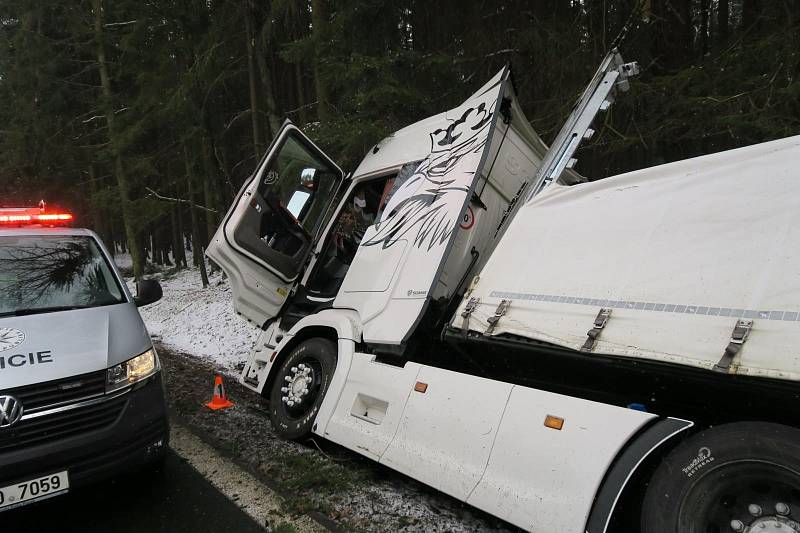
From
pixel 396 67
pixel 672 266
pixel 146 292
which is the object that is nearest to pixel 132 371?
pixel 146 292

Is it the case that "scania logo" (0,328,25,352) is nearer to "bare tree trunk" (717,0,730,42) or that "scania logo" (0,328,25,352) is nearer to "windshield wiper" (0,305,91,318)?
"windshield wiper" (0,305,91,318)

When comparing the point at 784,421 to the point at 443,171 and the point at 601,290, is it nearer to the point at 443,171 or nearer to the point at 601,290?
the point at 601,290

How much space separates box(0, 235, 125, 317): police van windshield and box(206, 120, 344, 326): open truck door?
1.25 meters

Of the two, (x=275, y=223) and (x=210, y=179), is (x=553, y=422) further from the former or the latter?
(x=210, y=179)

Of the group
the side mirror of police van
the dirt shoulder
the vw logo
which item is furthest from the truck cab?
the vw logo

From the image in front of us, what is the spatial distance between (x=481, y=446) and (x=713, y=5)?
9086 millimetres

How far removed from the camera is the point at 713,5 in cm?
829

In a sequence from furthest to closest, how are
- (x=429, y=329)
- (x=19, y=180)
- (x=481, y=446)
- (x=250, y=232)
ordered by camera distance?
(x=19, y=180), (x=250, y=232), (x=429, y=329), (x=481, y=446)

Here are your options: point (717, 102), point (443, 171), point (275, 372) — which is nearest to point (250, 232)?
point (275, 372)

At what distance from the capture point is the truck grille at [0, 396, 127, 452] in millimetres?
2762

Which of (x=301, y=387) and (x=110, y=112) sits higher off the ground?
(x=110, y=112)

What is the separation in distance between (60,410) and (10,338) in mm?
634

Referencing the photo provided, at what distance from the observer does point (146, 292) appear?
14.3ft

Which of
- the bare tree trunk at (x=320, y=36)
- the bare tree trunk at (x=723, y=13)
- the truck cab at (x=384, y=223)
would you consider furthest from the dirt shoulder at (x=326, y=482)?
the bare tree trunk at (x=723, y=13)
